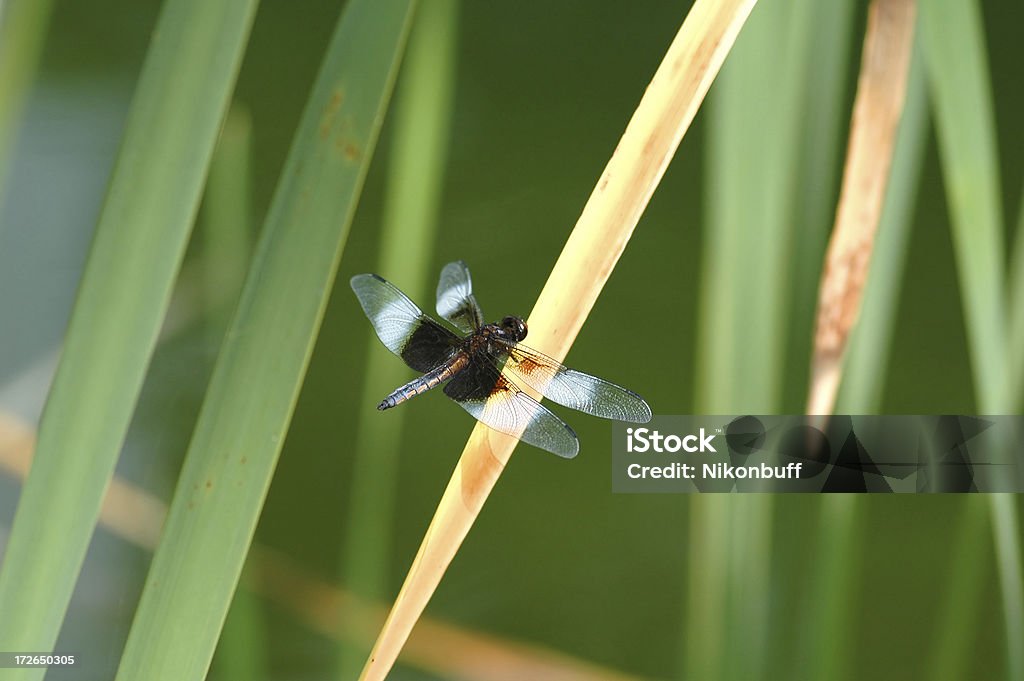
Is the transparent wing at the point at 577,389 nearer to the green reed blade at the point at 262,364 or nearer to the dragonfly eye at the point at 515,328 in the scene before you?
the dragonfly eye at the point at 515,328

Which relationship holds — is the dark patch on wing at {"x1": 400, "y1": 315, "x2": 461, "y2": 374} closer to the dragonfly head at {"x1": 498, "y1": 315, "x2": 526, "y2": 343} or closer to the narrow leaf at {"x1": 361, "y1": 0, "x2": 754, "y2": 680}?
the dragonfly head at {"x1": 498, "y1": 315, "x2": 526, "y2": 343}

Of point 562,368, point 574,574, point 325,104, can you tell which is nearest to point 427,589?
point 562,368

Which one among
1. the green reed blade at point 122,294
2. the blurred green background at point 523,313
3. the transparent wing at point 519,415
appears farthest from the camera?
the blurred green background at point 523,313

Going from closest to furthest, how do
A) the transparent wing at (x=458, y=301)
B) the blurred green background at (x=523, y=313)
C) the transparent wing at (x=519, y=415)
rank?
the transparent wing at (x=519, y=415), the transparent wing at (x=458, y=301), the blurred green background at (x=523, y=313)

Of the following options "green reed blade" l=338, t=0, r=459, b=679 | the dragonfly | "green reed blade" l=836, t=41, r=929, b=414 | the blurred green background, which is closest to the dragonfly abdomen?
the dragonfly

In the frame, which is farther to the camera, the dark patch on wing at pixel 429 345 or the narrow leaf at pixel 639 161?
the dark patch on wing at pixel 429 345

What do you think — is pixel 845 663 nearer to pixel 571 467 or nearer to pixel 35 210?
pixel 571 467

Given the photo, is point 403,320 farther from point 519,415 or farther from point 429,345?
point 519,415

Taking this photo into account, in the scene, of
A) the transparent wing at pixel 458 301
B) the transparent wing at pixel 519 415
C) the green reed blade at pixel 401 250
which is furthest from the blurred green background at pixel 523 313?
the transparent wing at pixel 519 415

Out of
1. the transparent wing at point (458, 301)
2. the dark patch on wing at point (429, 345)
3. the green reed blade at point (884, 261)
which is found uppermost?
the green reed blade at point (884, 261)

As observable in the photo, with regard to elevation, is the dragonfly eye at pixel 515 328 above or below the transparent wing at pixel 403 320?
below
